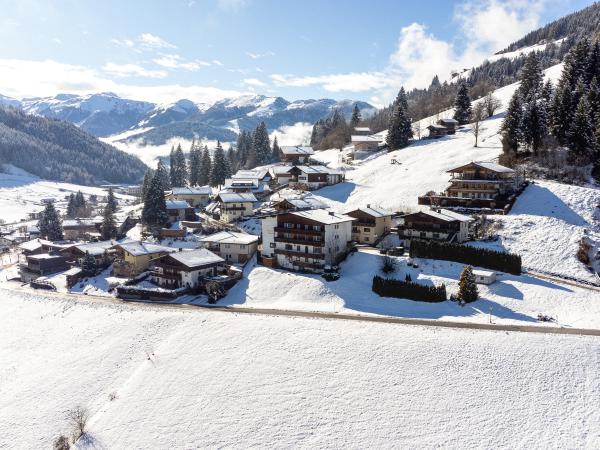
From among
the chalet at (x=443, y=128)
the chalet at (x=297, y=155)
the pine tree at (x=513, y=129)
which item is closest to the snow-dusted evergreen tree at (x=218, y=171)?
the chalet at (x=297, y=155)

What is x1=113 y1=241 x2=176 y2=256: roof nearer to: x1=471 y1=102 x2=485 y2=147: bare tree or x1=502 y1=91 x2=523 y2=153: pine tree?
x1=502 y1=91 x2=523 y2=153: pine tree

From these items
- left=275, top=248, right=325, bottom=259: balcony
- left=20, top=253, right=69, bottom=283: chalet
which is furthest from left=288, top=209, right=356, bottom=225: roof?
left=20, top=253, right=69, bottom=283: chalet

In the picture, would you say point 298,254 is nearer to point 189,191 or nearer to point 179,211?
point 179,211

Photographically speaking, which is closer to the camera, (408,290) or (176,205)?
(408,290)

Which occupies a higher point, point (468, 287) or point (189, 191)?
point (189, 191)

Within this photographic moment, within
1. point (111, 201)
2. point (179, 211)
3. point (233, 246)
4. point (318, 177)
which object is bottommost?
point (233, 246)

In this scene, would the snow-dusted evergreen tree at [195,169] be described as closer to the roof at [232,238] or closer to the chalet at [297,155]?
the chalet at [297,155]

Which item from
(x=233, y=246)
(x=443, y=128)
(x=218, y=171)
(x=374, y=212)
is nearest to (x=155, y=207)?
(x=233, y=246)
